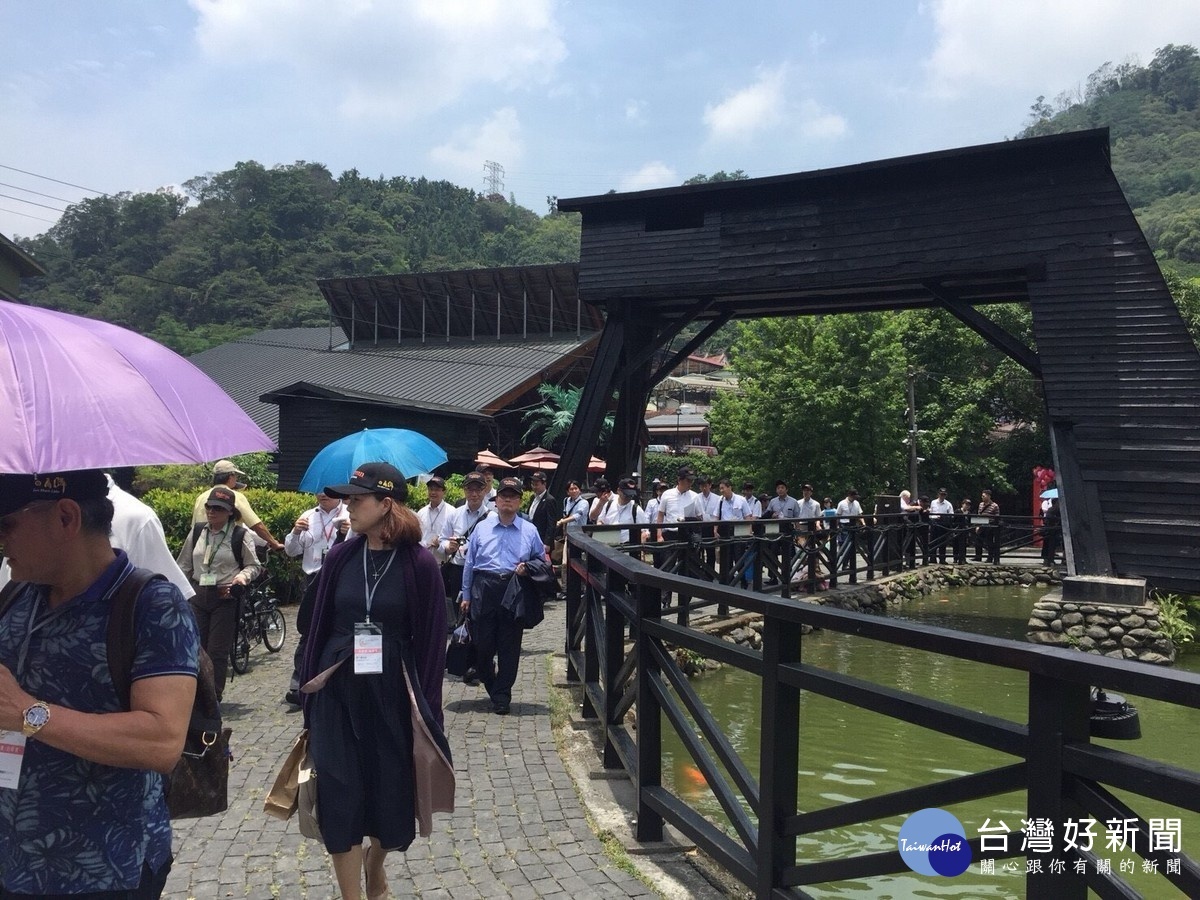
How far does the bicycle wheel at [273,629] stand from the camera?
993 cm

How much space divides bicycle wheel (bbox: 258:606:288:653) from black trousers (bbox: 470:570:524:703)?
139 inches

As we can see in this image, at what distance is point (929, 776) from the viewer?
7.07 meters

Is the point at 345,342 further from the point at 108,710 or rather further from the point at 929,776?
the point at 108,710

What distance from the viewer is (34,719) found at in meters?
2.01

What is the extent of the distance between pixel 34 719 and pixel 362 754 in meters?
1.78

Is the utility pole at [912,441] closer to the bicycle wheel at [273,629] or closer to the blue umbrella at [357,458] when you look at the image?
the bicycle wheel at [273,629]

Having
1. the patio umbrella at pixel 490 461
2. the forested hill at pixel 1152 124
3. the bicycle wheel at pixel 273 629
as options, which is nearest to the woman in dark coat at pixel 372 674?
the bicycle wheel at pixel 273 629

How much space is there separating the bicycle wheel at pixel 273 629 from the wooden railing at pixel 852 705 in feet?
17.7

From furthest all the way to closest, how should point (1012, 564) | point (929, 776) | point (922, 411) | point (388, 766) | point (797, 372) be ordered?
point (922, 411)
point (797, 372)
point (1012, 564)
point (929, 776)
point (388, 766)

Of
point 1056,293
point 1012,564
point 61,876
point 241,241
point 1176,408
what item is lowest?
point 1012,564

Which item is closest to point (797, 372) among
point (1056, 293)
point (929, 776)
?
point (1056, 293)

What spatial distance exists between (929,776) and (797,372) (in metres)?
24.7

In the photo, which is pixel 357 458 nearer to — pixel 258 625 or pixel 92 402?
pixel 258 625

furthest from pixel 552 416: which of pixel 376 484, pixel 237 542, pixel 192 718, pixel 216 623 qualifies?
pixel 192 718
